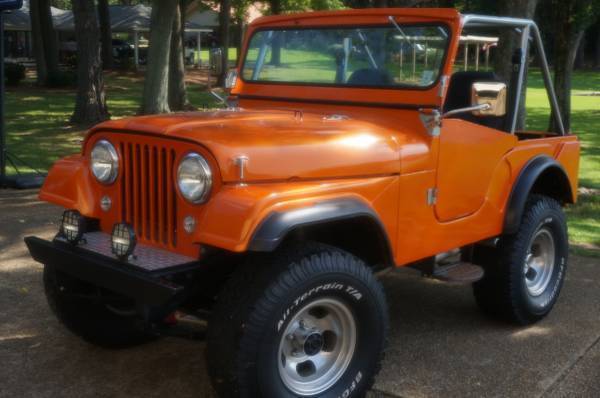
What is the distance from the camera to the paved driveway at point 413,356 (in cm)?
366

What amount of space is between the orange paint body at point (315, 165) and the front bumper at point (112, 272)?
0.73 feet

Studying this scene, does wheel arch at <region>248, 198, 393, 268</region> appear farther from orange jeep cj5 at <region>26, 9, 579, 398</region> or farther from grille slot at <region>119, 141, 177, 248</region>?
grille slot at <region>119, 141, 177, 248</region>

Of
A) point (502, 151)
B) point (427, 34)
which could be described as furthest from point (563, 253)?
point (427, 34)

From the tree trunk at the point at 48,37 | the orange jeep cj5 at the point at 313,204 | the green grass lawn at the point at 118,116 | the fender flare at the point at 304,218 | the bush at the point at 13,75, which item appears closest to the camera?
the fender flare at the point at 304,218

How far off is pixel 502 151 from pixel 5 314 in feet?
10.5

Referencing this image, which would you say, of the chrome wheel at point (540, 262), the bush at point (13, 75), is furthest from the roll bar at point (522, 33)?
the bush at point (13, 75)

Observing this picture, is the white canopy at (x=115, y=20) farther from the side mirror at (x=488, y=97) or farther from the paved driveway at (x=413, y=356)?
the side mirror at (x=488, y=97)

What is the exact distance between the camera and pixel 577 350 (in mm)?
4191

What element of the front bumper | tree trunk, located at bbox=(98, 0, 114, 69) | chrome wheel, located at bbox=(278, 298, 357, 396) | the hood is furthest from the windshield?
tree trunk, located at bbox=(98, 0, 114, 69)

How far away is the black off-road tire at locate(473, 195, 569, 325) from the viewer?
4.43 m

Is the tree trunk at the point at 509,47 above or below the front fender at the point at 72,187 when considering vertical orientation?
above

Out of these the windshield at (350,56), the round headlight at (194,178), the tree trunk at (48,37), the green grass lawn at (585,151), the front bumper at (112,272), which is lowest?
the green grass lawn at (585,151)

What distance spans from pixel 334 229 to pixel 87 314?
4.70 feet

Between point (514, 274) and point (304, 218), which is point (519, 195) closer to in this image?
point (514, 274)
